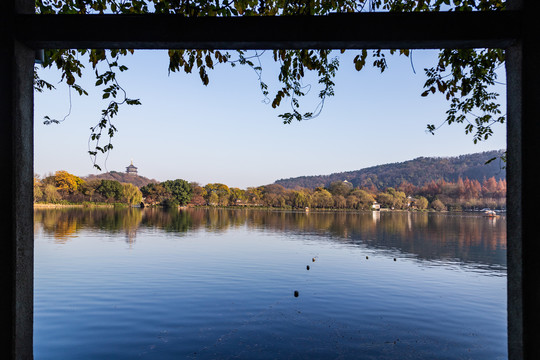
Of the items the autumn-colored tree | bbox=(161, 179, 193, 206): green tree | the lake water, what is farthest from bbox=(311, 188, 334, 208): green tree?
the lake water

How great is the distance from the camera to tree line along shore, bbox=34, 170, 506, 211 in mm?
116688

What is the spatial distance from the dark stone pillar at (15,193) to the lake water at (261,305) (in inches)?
317

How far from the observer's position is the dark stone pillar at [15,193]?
257 centimetres

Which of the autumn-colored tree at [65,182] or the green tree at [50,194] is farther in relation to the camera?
the autumn-colored tree at [65,182]

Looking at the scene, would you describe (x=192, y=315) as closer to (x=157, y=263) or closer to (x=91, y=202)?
(x=157, y=263)

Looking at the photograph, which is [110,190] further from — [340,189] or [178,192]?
[340,189]

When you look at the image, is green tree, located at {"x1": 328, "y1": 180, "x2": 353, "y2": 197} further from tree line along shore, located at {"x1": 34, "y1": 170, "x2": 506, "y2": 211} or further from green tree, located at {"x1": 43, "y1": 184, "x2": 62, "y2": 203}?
green tree, located at {"x1": 43, "y1": 184, "x2": 62, "y2": 203}

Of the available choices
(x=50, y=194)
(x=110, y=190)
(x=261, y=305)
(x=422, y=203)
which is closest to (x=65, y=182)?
(x=50, y=194)

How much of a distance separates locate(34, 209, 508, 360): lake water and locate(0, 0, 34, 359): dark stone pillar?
26.4ft

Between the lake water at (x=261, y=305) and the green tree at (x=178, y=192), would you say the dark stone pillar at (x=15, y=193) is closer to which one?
the lake water at (x=261, y=305)

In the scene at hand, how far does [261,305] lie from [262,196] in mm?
145094
